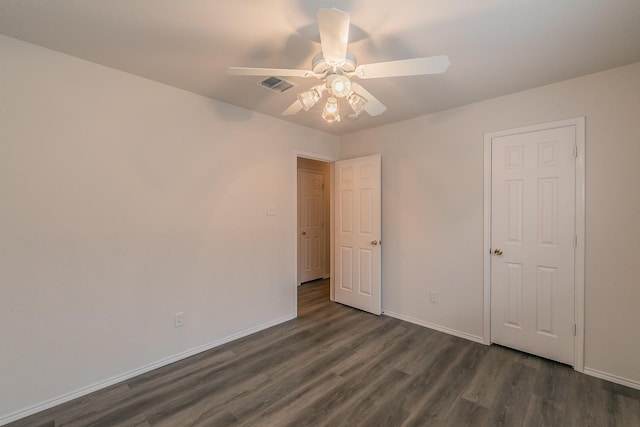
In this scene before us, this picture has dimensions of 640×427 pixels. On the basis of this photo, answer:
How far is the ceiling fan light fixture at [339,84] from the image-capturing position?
1.55 metres

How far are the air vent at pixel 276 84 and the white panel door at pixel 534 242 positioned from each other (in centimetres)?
208

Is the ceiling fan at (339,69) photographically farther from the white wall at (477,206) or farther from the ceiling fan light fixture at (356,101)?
the white wall at (477,206)

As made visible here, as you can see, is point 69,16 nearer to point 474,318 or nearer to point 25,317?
point 25,317

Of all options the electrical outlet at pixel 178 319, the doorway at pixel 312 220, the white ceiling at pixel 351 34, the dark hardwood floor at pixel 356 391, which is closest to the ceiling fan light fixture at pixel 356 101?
the white ceiling at pixel 351 34

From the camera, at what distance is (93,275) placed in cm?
208

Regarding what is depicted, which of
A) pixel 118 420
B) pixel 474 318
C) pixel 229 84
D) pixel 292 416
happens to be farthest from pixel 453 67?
pixel 118 420

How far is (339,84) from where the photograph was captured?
1.55m

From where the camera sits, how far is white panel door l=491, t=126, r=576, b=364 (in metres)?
2.37

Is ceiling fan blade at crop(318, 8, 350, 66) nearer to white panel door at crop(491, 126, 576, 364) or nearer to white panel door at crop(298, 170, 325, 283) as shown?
white panel door at crop(491, 126, 576, 364)

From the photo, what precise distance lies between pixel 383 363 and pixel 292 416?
971 millimetres

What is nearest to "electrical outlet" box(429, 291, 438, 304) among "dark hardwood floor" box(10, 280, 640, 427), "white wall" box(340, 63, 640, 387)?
"white wall" box(340, 63, 640, 387)

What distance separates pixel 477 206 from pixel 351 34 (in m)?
2.09

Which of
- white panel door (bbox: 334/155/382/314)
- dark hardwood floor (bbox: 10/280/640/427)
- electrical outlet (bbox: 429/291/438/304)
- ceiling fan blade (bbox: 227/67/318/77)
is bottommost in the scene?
dark hardwood floor (bbox: 10/280/640/427)

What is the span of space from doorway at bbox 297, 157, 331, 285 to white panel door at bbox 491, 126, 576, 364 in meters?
3.14
